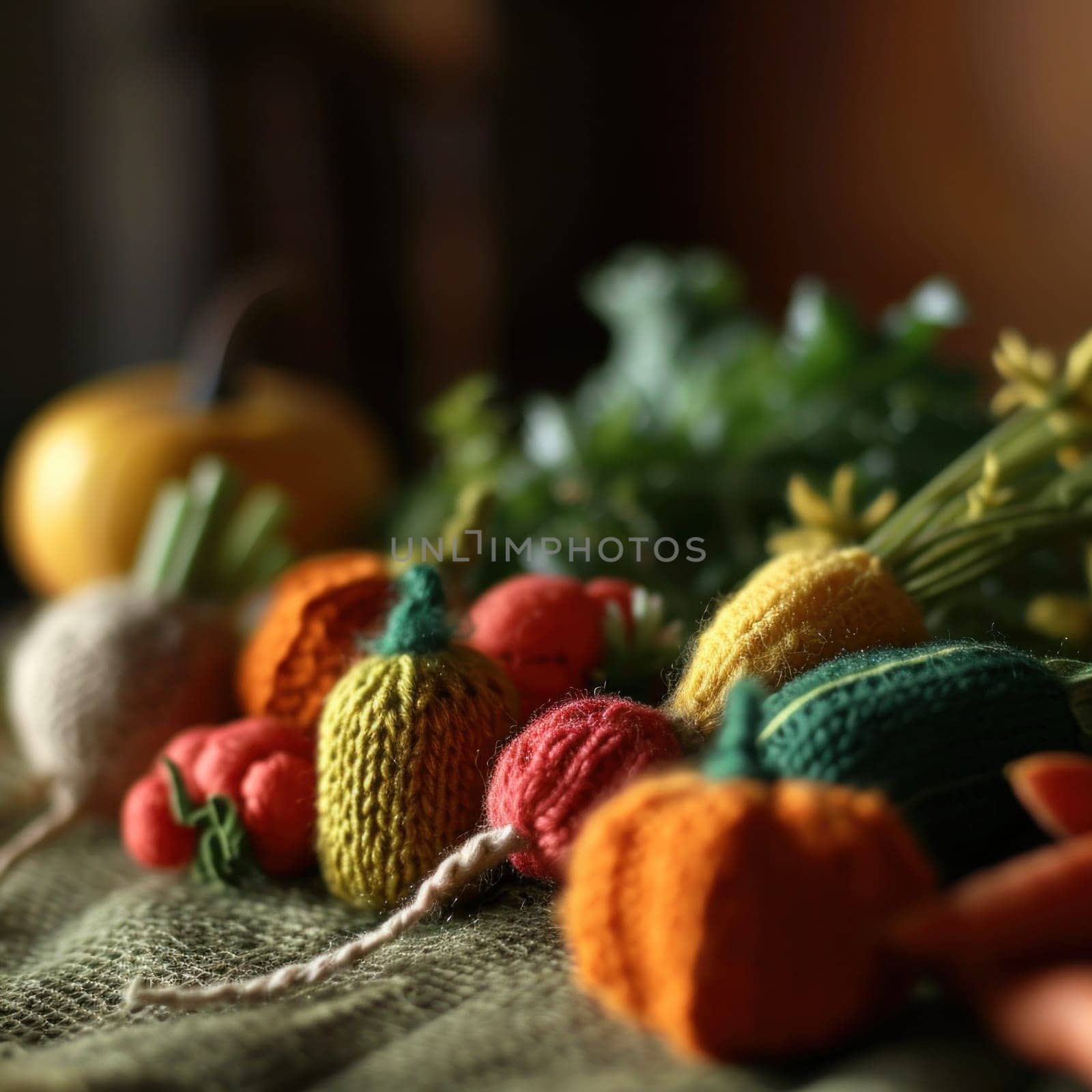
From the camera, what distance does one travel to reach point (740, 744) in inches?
13.6

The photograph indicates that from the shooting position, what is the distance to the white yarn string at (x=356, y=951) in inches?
15.4

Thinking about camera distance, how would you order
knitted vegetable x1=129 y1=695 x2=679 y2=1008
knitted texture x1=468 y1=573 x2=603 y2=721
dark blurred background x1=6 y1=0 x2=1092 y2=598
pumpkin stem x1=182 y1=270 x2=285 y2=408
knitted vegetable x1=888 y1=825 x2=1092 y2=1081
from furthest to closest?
dark blurred background x1=6 y1=0 x2=1092 y2=598 < pumpkin stem x1=182 y1=270 x2=285 y2=408 < knitted texture x1=468 y1=573 x2=603 y2=721 < knitted vegetable x1=129 y1=695 x2=679 y2=1008 < knitted vegetable x1=888 y1=825 x2=1092 y2=1081

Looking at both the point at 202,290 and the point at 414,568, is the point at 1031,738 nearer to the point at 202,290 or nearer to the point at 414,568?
the point at 414,568

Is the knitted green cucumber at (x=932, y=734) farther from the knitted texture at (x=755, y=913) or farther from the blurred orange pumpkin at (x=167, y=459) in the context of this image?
the blurred orange pumpkin at (x=167, y=459)

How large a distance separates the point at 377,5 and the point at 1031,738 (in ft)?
5.01

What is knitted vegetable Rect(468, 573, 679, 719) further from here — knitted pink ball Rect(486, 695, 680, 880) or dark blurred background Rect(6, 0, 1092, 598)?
dark blurred background Rect(6, 0, 1092, 598)

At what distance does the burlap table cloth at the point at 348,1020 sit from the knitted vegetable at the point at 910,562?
125 mm

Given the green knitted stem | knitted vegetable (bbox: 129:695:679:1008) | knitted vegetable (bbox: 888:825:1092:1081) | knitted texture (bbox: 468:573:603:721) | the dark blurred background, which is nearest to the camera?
knitted vegetable (bbox: 888:825:1092:1081)

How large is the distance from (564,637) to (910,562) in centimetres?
16

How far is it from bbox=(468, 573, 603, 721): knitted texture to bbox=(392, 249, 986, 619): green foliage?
0.09 metres

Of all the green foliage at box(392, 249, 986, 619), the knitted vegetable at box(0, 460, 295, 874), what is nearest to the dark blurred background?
the green foliage at box(392, 249, 986, 619)

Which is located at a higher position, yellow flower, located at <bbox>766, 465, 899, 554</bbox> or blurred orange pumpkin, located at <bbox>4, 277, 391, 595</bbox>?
blurred orange pumpkin, located at <bbox>4, 277, 391, 595</bbox>

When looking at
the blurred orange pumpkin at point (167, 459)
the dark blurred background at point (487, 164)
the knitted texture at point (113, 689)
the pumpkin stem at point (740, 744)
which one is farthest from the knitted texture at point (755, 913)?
the dark blurred background at point (487, 164)

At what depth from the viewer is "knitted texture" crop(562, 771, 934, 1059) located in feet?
0.99
